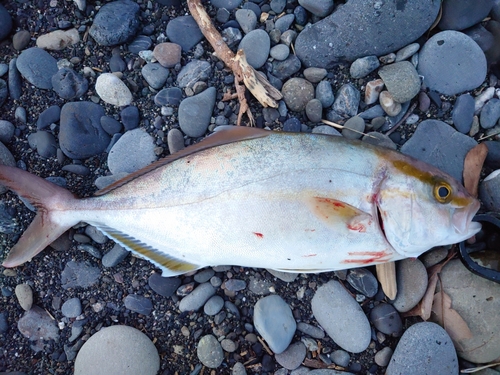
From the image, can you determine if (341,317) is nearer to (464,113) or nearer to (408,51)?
(464,113)

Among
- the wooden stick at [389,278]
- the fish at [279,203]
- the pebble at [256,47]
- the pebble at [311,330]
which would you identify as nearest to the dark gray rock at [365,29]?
the pebble at [256,47]

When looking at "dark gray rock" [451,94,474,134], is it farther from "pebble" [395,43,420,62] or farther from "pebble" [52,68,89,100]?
"pebble" [52,68,89,100]

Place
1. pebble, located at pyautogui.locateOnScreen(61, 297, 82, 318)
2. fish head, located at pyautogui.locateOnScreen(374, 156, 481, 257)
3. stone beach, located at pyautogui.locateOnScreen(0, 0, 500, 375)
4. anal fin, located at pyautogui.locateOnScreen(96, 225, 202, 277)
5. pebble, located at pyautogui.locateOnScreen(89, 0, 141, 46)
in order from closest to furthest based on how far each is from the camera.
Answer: fish head, located at pyautogui.locateOnScreen(374, 156, 481, 257), anal fin, located at pyautogui.locateOnScreen(96, 225, 202, 277), stone beach, located at pyautogui.locateOnScreen(0, 0, 500, 375), pebble, located at pyautogui.locateOnScreen(61, 297, 82, 318), pebble, located at pyautogui.locateOnScreen(89, 0, 141, 46)

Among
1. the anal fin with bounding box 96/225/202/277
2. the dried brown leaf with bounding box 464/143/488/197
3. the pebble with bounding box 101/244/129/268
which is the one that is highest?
the dried brown leaf with bounding box 464/143/488/197

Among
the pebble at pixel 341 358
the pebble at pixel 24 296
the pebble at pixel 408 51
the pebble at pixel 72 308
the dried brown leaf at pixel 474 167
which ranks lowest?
the pebble at pixel 341 358

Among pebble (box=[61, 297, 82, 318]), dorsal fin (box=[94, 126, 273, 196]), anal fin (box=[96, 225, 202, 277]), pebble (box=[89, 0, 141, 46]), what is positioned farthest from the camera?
pebble (box=[89, 0, 141, 46])

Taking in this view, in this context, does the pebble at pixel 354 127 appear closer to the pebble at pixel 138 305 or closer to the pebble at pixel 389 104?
the pebble at pixel 389 104

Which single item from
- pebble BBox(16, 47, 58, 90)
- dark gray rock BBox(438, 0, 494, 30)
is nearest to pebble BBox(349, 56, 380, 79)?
dark gray rock BBox(438, 0, 494, 30)
